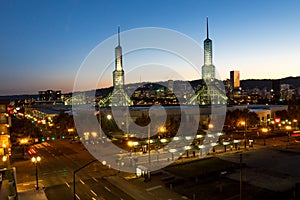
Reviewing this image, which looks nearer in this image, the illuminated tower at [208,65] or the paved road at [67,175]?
the paved road at [67,175]

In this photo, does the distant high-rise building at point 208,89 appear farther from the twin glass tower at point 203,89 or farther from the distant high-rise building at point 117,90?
the distant high-rise building at point 117,90

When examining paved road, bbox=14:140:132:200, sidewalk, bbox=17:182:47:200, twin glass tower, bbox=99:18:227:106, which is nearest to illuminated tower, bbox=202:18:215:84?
twin glass tower, bbox=99:18:227:106

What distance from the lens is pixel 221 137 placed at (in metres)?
34.9

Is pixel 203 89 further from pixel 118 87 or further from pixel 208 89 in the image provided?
pixel 118 87

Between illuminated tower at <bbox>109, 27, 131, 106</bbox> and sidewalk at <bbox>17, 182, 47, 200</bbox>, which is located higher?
illuminated tower at <bbox>109, 27, 131, 106</bbox>

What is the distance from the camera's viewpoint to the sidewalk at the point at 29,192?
15562 mm

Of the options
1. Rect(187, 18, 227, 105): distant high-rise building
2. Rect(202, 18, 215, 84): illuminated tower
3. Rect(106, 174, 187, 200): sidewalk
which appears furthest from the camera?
Rect(202, 18, 215, 84): illuminated tower

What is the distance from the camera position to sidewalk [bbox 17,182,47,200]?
15562 mm

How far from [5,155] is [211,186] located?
15.8 metres

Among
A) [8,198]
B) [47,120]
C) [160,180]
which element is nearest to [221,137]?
[160,180]

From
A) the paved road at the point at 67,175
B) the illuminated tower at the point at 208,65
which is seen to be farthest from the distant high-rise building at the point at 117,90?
the paved road at the point at 67,175

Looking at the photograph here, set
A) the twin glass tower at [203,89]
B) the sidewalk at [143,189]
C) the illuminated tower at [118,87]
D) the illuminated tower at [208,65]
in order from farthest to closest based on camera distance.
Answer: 1. the illuminated tower at [208,65]
2. the twin glass tower at [203,89]
3. the illuminated tower at [118,87]
4. the sidewalk at [143,189]

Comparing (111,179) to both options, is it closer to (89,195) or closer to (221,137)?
(89,195)

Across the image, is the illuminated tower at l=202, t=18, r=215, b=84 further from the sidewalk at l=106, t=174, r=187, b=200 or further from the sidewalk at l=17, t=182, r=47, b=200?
the sidewalk at l=17, t=182, r=47, b=200
